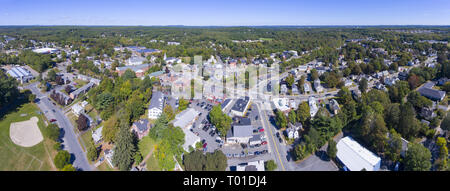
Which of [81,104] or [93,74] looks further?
[93,74]

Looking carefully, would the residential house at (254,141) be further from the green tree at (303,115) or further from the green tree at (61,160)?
the green tree at (61,160)

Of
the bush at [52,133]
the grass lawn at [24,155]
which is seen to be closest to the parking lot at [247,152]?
the grass lawn at [24,155]

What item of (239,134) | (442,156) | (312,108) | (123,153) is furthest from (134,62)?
(442,156)

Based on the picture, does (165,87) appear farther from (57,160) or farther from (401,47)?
(401,47)

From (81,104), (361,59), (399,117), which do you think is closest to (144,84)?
(81,104)

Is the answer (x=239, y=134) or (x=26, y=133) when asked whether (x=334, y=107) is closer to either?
(x=239, y=134)

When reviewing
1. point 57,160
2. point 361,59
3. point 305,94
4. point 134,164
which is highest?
point 361,59
